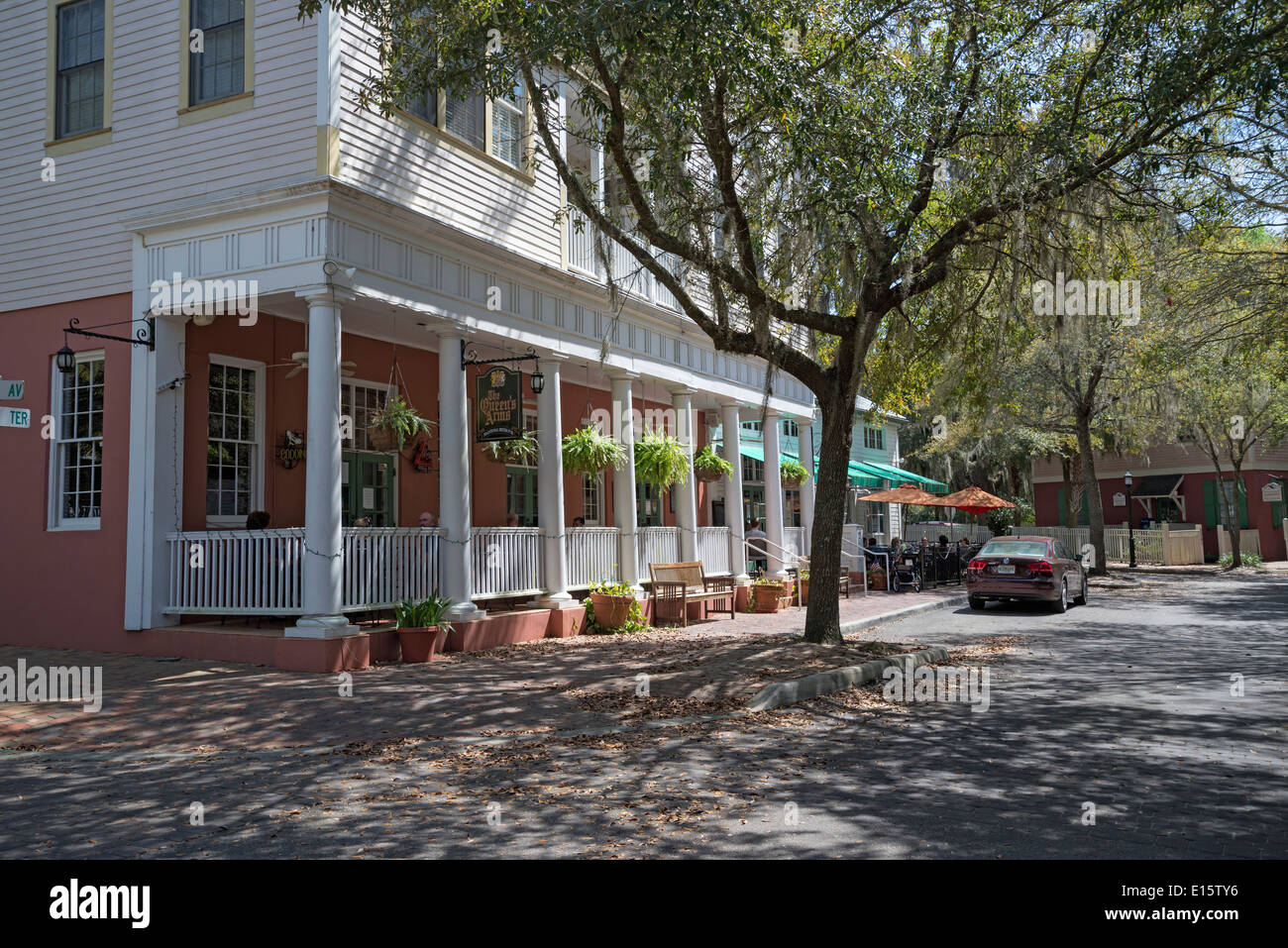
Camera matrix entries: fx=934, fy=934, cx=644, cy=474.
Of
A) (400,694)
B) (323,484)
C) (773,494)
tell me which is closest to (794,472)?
(773,494)

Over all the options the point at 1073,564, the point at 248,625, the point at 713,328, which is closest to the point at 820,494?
the point at 713,328

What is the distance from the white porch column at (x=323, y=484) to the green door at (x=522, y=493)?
627 cm

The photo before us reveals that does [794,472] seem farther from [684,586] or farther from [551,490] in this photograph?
[551,490]

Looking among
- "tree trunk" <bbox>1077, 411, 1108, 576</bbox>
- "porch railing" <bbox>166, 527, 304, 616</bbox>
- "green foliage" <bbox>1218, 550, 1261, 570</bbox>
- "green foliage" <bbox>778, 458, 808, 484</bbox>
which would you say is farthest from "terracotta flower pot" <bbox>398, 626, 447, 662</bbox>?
"green foliage" <bbox>1218, 550, 1261, 570</bbox>

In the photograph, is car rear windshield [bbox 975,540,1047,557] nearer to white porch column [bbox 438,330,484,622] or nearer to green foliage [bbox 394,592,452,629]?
white porch column [bbox 438,330,484,622]

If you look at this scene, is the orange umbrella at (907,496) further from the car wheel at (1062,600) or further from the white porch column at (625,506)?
the white porch column at (625,506)

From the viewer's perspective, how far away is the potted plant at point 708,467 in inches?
717

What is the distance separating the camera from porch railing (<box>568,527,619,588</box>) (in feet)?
49.5

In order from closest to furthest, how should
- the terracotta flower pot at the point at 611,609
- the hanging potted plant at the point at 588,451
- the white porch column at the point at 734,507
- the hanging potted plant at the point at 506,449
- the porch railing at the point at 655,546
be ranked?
the hanging potted plant at the point at 506,449, the hanging potted plant at the point at 588,451, the terracotta flower pot at the point at 611,609, the porch railing at the point at 655,546, the white porch column at the point at 734,507

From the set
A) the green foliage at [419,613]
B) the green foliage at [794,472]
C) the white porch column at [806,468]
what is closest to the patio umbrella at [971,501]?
the green foliage at [794,472]

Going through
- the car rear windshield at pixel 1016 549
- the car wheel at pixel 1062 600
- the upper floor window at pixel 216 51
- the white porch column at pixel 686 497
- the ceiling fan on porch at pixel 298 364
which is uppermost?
the upper floor window at pixel 216 51

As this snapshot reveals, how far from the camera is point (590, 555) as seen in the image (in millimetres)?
15516

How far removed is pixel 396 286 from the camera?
11.5 meters

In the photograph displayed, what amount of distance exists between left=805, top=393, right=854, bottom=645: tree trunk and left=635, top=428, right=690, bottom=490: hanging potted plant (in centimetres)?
455
